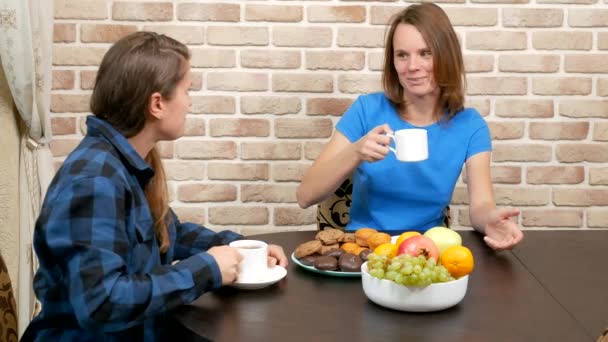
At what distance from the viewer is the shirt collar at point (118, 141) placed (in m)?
1.55

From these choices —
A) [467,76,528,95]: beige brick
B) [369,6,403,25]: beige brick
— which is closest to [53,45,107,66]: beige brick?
[369,6,403,25]: beige brick

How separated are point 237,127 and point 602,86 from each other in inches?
52.2

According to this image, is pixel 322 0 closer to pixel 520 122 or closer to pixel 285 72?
pixel 285 72

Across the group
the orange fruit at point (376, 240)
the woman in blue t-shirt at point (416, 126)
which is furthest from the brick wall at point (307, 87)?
the orange fruit at point (376, 240)

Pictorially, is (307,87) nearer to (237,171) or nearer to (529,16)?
(237,171)

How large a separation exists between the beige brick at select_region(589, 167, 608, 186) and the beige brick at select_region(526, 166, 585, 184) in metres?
0.03

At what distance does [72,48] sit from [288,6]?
0.77 metres

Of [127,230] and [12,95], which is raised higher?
[12,95]

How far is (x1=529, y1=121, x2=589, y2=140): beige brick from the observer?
9.51ft

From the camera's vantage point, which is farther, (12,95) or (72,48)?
(72,48)

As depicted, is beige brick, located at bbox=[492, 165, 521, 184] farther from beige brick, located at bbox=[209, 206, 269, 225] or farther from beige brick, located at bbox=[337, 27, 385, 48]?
beige brick, located at bbox=[209, 206, 269, 225]

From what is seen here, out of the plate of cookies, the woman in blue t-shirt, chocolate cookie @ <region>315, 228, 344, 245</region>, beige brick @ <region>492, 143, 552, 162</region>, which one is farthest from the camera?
beige brick @ <region>492, 143, 552, 162</region>

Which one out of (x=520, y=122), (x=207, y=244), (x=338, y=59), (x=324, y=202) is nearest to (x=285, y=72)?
Answer: (x=338, y=59)

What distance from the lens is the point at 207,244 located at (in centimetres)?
183
